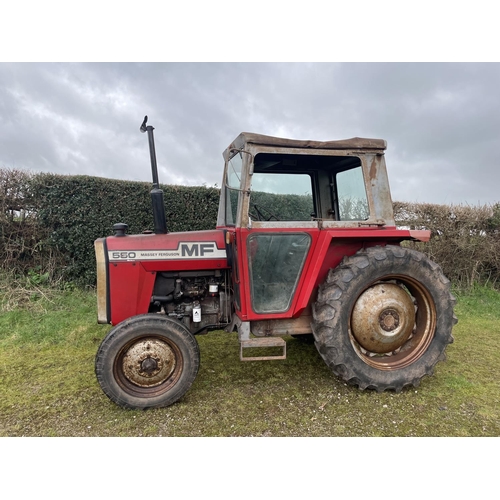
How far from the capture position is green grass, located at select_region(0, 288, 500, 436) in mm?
2555

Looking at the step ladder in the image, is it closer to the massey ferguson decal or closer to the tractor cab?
the massey ferguson decal

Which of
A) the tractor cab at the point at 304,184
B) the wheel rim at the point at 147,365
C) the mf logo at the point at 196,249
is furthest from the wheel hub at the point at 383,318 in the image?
the wheel rim at the point at 147,365

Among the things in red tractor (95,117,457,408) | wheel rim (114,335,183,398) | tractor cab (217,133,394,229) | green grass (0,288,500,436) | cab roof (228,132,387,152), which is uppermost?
cab roof (228,132,387,152)

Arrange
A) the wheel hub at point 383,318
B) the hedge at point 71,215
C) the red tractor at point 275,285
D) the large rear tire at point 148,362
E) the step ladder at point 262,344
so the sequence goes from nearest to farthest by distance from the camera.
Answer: the large rear tire at point 148,362
the red tractor at point 275,285
the step ladder at point 262,344
the wheel hub at point 383,318
the hedge at point 71,215

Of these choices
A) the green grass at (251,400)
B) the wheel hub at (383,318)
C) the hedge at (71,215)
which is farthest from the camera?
the hedge at (71,215)

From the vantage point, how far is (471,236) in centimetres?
723

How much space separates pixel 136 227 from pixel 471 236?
22.3 ft

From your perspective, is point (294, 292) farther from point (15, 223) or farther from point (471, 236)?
point (471, 236)

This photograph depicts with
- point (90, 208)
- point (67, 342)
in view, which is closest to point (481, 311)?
point (67, 342)

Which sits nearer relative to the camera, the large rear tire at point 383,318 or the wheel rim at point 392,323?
the large rear tire at point 383,318

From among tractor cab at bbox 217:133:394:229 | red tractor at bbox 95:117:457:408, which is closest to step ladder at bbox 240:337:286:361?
red tractor at bbox 95:117:457:408

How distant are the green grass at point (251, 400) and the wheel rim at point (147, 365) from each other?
0.19m

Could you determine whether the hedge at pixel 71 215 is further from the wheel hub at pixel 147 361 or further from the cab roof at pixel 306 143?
the wheel hub at pixel 147 361

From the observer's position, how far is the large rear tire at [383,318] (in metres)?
2.91
